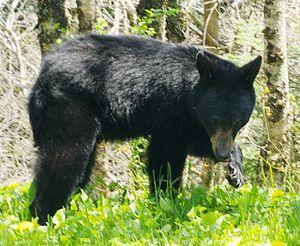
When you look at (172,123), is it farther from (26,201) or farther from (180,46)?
(26,201)

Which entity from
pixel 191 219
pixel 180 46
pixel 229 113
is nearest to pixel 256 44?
pixel 180 46

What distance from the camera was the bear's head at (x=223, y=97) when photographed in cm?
618

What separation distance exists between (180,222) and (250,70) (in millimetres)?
1913

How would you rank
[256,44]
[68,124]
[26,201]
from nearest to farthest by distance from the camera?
[68,124]
[26,201]
[256,44]

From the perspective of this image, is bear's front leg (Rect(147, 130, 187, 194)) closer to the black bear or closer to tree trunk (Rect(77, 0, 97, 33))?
the black bear

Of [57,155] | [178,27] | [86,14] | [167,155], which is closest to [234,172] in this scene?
[167,155]

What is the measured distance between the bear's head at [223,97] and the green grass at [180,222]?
634 mm

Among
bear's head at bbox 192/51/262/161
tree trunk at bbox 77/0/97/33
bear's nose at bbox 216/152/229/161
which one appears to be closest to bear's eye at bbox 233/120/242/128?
bear's head at bbox 192/51/262/161

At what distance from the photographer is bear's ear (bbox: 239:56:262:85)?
613 cm

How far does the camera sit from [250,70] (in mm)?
6203

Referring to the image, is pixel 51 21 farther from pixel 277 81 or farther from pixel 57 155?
pixel 277 81

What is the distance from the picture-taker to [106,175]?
26.8 ft

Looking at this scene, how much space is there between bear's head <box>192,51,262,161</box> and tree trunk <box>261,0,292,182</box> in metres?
0.79

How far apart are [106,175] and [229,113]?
245 centimetres
